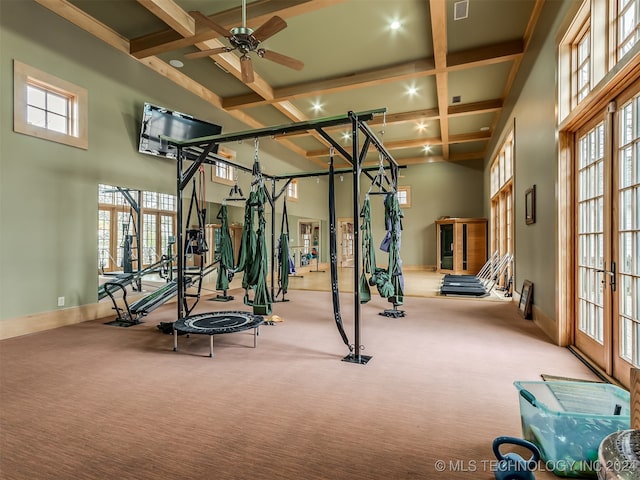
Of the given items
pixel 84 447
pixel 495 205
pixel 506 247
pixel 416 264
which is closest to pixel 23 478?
pixel 84 447

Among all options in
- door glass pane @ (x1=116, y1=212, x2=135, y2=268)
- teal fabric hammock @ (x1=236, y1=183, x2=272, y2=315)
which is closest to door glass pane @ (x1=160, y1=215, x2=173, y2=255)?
door glass pane @ (x1=116, y1=212, x2=135, y2=268)

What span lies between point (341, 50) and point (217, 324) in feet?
17.1

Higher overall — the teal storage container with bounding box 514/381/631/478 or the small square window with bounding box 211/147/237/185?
the small square window with bounding box 211/147/237/185

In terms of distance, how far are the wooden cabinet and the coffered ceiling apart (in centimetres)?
442

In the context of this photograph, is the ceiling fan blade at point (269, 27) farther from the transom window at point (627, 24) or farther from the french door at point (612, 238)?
the french door at point (612, 238)

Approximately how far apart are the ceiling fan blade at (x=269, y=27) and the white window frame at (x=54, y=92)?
124 inches

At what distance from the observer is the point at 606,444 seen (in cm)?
123

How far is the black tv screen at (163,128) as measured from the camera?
6.05 meters

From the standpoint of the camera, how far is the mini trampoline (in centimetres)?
366

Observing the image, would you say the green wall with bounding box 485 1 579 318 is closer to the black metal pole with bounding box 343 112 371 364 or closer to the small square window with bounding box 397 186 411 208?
the black metal pole with bounding box 343 112 371 364

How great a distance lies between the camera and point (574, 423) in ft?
5.57

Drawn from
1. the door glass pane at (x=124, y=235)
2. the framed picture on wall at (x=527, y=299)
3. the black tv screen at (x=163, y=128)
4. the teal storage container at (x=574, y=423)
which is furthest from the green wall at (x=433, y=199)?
the teal storage container at (x=574, y=423)

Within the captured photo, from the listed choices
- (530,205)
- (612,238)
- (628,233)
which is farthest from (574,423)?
(530,205)

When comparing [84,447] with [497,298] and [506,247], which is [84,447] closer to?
[497,298]
